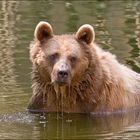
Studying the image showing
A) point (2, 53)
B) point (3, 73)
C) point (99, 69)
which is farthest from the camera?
point (2, 53)

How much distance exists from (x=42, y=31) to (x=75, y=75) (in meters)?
0.90

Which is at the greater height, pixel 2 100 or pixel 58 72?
pixel 58 72

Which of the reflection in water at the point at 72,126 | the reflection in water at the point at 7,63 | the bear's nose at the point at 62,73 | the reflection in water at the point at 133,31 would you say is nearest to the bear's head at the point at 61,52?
the bear's nose at the point at 62,73

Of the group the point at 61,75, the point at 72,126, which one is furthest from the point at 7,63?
the point at 61,75

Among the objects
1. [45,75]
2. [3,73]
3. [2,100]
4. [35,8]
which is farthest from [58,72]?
[35,8]

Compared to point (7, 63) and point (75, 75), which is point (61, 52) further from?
point (7, 63)

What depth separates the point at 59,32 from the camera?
21.3 meters

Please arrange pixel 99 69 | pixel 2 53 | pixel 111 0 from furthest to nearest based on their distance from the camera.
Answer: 1. pixel 111 0
2. pixel 2 53
3. pixel 99 69

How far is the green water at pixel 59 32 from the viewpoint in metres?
11.6

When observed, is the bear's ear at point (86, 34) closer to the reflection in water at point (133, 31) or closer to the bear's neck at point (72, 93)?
the bear's neck at point (72, 93)

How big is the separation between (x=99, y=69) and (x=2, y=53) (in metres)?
5.72

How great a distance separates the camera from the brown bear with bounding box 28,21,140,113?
1197cm

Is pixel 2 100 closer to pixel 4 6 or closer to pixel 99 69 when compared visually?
pixel 99 69

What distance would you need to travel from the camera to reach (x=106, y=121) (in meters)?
12.2
